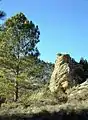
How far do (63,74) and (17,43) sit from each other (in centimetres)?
699

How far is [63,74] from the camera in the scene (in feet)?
95.8

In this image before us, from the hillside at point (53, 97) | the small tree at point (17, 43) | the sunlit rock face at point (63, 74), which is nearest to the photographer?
the hillside at point (53, 97)

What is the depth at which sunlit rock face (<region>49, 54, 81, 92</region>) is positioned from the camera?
1116 inches

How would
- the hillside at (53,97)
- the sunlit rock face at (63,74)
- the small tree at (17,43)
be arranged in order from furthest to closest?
the small tree at (17,43) < the sunlit rock face at (63,74) < the hillside at (53,97)

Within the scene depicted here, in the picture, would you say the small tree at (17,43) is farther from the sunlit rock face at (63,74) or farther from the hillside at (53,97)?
the sunlit rock face at (63,74)

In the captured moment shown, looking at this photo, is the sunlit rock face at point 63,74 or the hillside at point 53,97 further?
the sunlit rock face at point 63,74

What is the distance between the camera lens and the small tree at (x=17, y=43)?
33.7 metres

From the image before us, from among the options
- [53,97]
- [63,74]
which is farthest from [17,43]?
[53,97]

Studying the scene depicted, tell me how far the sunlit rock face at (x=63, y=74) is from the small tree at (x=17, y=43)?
4.69 m

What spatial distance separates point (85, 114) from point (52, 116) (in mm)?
1741

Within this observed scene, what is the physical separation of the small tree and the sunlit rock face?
4.69m

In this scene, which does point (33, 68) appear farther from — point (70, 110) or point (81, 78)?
point (70, 110)

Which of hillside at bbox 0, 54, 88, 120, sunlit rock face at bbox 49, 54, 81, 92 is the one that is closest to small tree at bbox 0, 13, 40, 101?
hillside at bbox 0, 54, 88, 120

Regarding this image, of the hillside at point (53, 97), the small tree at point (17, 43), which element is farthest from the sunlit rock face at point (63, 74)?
the small tree at point (17, 43)
